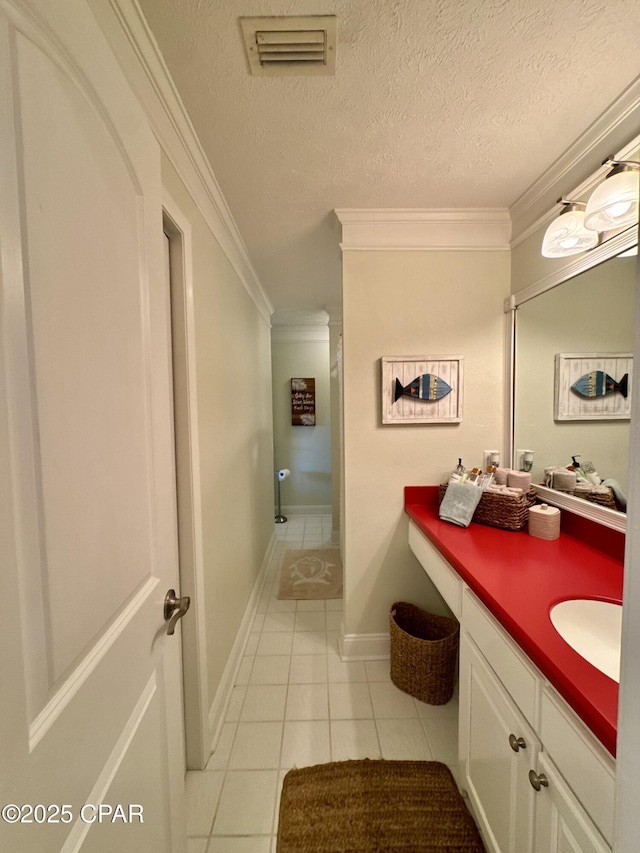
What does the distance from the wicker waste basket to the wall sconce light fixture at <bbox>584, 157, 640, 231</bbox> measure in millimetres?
1782

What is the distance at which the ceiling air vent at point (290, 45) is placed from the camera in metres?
0.78

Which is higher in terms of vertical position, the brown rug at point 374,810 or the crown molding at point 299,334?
the crown molding at point 299,334

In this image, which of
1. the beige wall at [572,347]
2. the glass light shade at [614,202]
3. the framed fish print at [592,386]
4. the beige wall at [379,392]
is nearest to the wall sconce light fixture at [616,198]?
the glass light shade at [614,202]

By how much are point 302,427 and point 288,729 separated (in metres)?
2.94

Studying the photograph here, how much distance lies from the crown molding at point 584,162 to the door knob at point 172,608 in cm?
196

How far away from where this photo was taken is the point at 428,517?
1.51 meters

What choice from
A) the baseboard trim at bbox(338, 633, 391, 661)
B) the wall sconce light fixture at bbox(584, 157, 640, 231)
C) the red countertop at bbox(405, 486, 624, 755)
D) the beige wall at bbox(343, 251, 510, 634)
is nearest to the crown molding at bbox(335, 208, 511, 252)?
the beige wall at bbox(343, 251, 510, 634)

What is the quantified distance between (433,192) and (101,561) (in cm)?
185

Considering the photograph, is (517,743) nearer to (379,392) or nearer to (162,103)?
(379,392)

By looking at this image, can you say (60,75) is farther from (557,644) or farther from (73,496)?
(557,644)

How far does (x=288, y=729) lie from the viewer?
53.9 inches

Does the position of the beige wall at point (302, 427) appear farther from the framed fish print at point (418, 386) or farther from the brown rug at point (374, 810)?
the brown rug at point (374, 810)

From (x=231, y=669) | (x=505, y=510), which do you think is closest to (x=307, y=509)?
(x=231, y=669)

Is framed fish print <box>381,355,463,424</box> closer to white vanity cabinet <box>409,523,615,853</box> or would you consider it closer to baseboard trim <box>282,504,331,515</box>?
white vanity cabinet <box>409,523,615,853</box>
